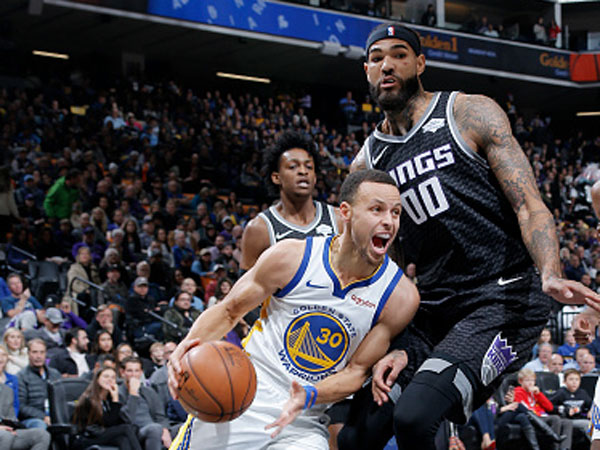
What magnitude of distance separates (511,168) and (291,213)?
230 cm

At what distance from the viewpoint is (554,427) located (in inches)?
391

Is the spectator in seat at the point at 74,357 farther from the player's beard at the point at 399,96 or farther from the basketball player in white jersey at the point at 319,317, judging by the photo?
the player's beard at the point at 399,96

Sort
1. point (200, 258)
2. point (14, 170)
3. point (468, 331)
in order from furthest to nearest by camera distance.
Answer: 1. point (14, 170)
2. point (200, 258)
3. point (468, 331)

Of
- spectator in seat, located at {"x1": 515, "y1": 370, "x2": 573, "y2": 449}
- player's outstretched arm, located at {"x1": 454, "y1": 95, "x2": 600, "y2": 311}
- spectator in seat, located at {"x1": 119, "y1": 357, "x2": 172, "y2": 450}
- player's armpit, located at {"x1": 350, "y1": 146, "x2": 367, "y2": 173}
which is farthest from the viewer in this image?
spectator in seat, located at {"x1": 515, "y1": 370, "x2": 573, "y2": 449}

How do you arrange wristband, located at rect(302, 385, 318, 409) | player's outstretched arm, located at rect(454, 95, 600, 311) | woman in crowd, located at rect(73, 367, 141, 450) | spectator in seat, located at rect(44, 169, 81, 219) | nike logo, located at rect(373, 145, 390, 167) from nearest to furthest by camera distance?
player's outstretched arm, located at rect(454, 95, 600, 311)
wristband, located at rect(302, 385, 318, 409)
nike logo, located at rect(373, 145, 390, 167)
woman in crowd, located at rect(73, 367, 141, 450)
spectator in seat, located at rect(44, 169, 81, 219)

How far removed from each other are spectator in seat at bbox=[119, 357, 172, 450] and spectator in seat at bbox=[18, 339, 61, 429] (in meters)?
0.78

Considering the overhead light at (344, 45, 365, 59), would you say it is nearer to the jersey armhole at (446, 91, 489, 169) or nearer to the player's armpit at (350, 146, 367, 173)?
the player's armpit at (350, 146, 367, 173)

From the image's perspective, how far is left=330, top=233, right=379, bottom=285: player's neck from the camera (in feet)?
11.3

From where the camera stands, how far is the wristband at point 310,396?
128 inches

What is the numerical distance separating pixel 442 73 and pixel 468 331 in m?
22.3

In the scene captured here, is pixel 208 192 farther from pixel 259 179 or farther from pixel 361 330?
pixel 361 330

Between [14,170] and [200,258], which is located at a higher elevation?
[14,170]

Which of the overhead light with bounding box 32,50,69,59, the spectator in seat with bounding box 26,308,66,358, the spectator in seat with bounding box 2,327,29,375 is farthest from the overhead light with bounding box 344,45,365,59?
the spectator in seat with bounding box 2,327,29,375

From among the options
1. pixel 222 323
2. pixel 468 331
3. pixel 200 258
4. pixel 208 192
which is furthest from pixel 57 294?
pixel 468 331
